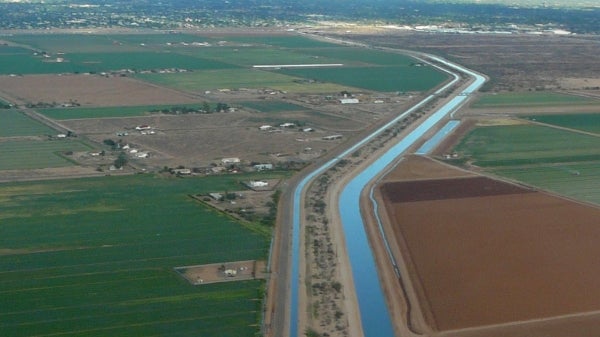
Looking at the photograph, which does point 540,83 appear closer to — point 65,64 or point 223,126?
point 223,126

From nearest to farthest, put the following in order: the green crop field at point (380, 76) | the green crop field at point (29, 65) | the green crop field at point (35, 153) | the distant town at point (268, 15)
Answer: the green crop field at point (35, 153), the green crop field at point (380, 76), the green crop field at point (29, 65), the distant town at point (268, 15)

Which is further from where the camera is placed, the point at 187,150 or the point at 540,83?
the point at 540,83

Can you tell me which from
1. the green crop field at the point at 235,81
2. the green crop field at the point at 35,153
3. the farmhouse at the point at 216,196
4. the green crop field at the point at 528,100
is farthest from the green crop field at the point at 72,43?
the farmhouse at the point at 216,196

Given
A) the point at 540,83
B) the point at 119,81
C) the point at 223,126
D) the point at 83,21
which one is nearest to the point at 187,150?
the point at 223,126

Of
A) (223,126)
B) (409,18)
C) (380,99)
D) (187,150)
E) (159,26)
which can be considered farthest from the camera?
(409,18)

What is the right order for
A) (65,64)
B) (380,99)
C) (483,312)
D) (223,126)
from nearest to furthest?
1. (483,312)
2. (223,126)
3. (380,99)
4. (65,64)

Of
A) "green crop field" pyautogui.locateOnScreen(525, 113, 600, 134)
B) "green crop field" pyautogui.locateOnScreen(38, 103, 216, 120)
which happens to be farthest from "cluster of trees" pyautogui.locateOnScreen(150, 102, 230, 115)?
"green crop field" pyautogui.locateOnScreen(525, 113, 600, 134)

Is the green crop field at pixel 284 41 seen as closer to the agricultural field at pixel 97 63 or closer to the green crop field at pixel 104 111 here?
the agricultural field at pixel 97 63
